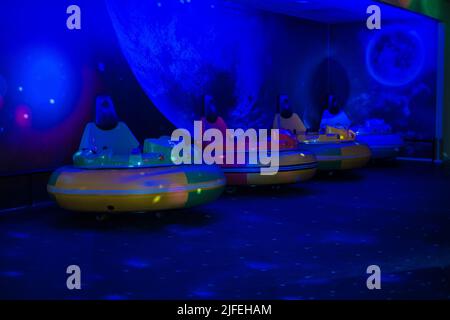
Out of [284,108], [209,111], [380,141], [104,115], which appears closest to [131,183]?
[104,115]

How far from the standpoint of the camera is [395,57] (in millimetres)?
8336

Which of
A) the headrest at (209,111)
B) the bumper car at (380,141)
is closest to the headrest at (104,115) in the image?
→ the headrest at (209,111)

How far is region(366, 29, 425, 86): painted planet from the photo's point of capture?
819 centimetres

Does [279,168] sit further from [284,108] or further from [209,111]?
[284,108]

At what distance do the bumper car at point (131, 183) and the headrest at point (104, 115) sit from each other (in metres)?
0.43

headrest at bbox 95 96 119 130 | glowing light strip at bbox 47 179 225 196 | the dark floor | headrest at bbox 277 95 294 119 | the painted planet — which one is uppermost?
the painted planet

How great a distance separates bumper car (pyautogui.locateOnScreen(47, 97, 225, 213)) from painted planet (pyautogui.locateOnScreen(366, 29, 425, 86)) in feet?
16.4

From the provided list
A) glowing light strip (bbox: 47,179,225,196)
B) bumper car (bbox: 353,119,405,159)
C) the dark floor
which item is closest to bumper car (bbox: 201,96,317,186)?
the dark floor

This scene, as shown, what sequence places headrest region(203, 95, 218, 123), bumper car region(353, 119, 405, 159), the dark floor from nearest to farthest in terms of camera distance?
the dark floor, headrest region(203, 95, 218, 123), bumper car region(353, 119, 405, 159)

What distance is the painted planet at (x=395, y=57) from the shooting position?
819 cm

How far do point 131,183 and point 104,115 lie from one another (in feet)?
3.96

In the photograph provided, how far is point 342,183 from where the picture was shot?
237 inches

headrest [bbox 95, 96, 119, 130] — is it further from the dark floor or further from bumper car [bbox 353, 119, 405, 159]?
bumper car [bbox 353, 119, 405, 159]

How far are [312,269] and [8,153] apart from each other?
3.09 meters
